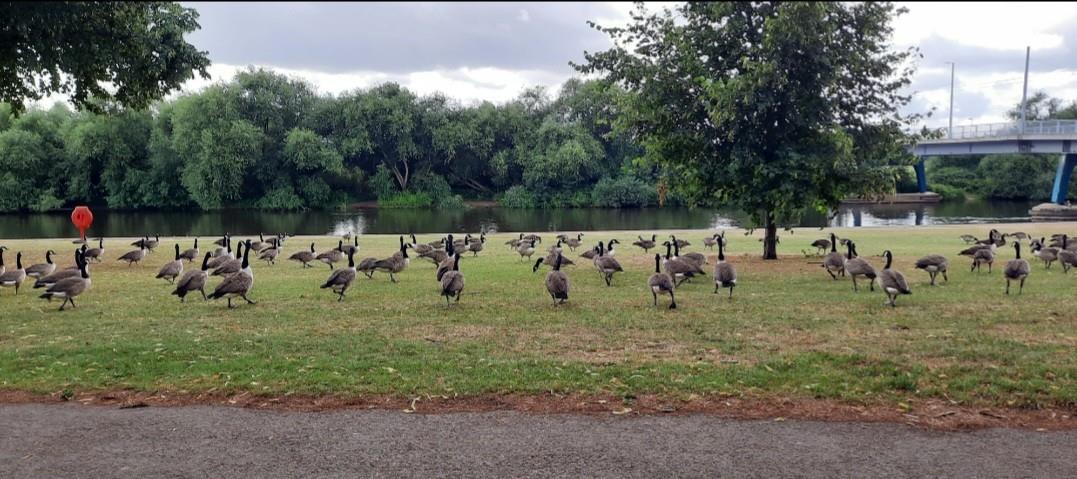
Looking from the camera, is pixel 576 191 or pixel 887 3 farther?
pixel 576 191

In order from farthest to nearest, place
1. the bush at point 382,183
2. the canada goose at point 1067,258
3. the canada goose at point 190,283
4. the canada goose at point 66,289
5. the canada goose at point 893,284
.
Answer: the bush at point 382,183 → the canada goose at point 1067,258 → the canada goose at point 190,283 → the canada goose at point 66,289 → the canada goose at point 893,284

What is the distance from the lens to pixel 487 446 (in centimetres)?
789

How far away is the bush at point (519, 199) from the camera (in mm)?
85188

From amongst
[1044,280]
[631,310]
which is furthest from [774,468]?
[1044,280]

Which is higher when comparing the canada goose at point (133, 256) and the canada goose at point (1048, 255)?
the canada goose at point (1048, 255)

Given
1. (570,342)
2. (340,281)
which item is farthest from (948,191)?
(570,342)

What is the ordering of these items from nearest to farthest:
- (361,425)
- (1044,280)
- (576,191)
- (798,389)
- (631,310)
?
1. (361,425)
2. (798,389)
3. (631,310)
4. (1044,280)
5. (576,191)

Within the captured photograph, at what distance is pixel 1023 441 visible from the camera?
7.94 m

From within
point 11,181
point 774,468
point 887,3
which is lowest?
point 774,468

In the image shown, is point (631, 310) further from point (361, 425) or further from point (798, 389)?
point (361, 425)

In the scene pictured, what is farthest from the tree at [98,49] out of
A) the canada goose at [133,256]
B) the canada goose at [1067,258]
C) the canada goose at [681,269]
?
the canada goose at [1067,258]

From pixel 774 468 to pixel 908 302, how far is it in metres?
9.59

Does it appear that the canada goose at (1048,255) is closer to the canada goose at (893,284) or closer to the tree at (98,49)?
the canada goose at (893,284)

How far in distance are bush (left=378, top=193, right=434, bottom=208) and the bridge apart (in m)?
51.8
